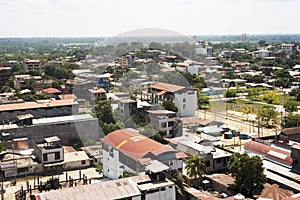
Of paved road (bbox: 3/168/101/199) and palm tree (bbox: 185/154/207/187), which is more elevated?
palm tree (bbox: 185/154/207/187)

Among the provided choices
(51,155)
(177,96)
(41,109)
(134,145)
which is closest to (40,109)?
(41,109)

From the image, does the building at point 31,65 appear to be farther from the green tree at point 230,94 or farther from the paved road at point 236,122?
the paved road at point 236,122

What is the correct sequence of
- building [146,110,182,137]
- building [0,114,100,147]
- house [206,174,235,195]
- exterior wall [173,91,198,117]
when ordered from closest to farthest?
house [206,174,235,195] < building [146,110,182,137] < building [0,114,100,147] < exterior wall [173,91,198,117]

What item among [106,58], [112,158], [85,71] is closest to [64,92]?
[85,71]

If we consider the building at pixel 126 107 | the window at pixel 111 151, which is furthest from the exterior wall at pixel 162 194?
the building at pixel 126 107

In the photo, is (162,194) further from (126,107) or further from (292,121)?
(292,121)

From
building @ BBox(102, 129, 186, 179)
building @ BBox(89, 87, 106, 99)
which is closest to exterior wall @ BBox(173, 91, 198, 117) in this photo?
building @ BBox(89, 87, 106, 99)

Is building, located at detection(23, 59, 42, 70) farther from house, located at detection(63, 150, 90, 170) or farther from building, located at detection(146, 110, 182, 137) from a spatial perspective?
house, located at detection(63, 150, 90, 170)
